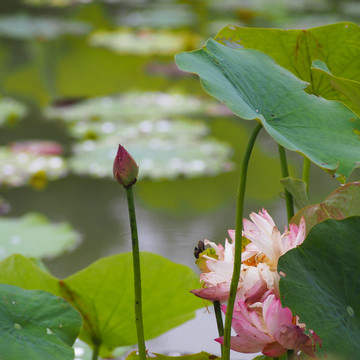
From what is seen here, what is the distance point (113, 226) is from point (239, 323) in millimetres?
1504

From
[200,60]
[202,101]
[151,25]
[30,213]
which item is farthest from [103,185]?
[151,25]

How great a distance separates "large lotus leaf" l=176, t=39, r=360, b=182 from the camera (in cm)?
46

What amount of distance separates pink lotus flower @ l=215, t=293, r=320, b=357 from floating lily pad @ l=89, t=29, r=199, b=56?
3747 millimetres

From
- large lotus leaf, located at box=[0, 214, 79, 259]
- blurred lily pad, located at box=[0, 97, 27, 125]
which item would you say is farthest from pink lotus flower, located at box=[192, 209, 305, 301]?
blurred lily pad, located at box=[0, 97, 27, 125]

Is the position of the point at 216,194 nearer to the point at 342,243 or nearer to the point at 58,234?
the point at 58,234

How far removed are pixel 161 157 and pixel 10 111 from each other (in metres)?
0.90

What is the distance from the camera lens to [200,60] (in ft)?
1.64

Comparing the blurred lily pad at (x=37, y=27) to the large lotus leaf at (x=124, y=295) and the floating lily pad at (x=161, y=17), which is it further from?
the large lotus leaf at (x=124, y=295)

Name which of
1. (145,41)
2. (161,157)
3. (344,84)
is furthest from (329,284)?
(145,41)

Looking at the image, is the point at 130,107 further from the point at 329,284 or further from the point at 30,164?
the point at 329,284

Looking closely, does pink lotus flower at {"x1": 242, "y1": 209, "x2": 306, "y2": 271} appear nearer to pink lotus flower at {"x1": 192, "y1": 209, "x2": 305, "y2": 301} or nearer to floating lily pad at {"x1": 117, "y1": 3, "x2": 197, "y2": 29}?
pink lotus flower at {"x1": 192, "y1": 209, "x2": 305, "y2": 301}

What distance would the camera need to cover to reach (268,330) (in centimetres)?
41

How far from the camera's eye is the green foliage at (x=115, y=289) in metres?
0.62

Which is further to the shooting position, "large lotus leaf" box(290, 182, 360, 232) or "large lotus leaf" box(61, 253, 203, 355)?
"large lotus leaf" box(61, 253, 203, 355)
